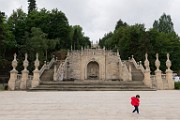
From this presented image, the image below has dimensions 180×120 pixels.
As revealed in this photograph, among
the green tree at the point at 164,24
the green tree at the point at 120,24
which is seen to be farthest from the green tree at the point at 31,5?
the green tree at the point at 164,24

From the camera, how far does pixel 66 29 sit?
6191 centimetres

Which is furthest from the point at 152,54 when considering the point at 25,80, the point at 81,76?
the point at 25,80

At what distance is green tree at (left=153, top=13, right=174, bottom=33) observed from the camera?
77.7 meters

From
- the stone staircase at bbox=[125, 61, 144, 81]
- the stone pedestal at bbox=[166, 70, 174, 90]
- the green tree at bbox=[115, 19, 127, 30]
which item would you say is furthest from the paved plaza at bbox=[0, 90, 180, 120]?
the green tree at bbox=[115, 19, 127, 30]

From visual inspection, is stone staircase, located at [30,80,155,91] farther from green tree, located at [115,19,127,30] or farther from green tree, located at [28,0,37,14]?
green tree, located at [115,19,127,30]

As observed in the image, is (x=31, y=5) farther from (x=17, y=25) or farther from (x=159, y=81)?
(x=159, y=81)

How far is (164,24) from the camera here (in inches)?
3091

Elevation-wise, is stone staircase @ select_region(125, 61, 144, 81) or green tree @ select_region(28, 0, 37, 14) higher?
green tree @ select_region(28, 0, 37, 14)

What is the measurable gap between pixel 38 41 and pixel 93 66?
34.7ft

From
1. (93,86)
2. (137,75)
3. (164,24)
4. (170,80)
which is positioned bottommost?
(93,86)

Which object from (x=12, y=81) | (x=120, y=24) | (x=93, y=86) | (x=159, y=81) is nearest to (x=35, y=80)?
(x=12, y=81)

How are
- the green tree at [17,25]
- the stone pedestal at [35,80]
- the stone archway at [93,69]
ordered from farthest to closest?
the green tree at [17,25]
the stone archway at [93,69]
the stone pedestal at [35,80]

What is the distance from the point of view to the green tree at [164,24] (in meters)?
77.7

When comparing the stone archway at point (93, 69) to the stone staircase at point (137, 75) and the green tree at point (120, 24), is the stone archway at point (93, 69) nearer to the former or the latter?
the stone staircase at point (137, 75)
